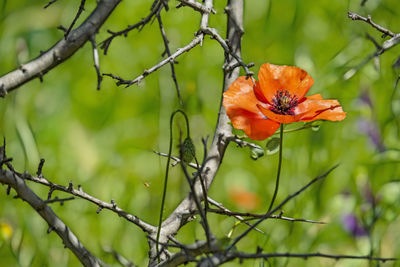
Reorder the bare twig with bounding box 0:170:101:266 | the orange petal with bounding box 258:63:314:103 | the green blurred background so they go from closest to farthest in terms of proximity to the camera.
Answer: the bare twig with bounding box 0:170:101:266
the orange petal with bounding box 258:63:314:103
the green blurred background

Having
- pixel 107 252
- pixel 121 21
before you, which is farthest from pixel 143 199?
pixel 121 21

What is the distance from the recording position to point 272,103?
2.01 feet

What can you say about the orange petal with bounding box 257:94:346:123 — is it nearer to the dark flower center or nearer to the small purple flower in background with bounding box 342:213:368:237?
the dark flower center

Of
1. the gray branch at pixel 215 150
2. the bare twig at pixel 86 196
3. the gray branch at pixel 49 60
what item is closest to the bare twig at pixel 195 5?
the gray branch at pixel 215 150

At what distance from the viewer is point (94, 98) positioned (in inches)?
43.4

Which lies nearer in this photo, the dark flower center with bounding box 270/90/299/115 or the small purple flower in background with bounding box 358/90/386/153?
the dark flower center with bounding box 270/90/299/115

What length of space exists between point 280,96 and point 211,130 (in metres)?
0.42

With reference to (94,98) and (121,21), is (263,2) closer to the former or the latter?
(121,21)

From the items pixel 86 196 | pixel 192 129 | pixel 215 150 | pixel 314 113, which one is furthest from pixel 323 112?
pixel 192 129

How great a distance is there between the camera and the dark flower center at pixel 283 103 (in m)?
0.60

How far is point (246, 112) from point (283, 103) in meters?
0.06

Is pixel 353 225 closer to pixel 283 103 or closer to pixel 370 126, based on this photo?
pixel 370 126

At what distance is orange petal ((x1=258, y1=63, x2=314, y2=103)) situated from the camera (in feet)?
2.00

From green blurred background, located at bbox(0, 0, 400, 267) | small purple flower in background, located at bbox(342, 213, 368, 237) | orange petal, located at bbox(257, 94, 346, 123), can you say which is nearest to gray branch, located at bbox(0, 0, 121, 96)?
orange petal, located at bbox(257, 94, 346, 123)
